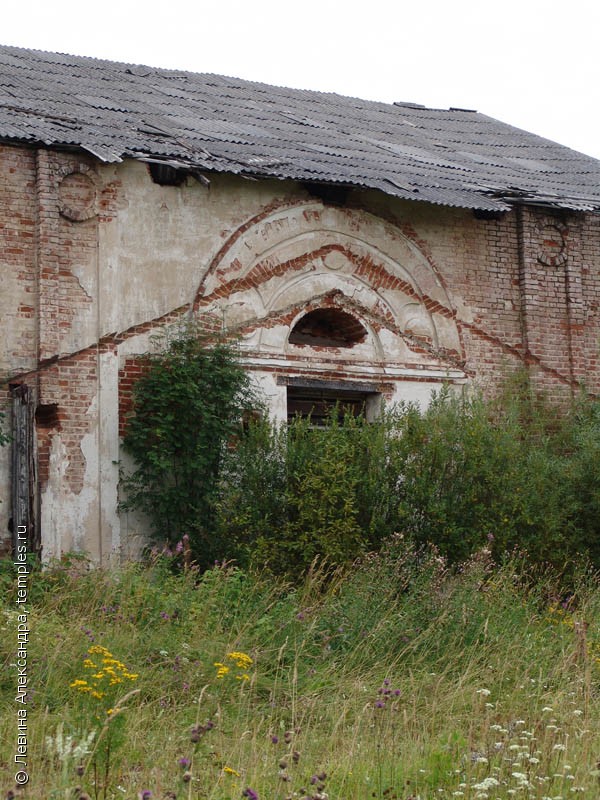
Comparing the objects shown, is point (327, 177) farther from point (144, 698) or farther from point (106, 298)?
point (144, 698)

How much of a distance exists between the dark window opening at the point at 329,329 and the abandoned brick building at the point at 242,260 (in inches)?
0.7

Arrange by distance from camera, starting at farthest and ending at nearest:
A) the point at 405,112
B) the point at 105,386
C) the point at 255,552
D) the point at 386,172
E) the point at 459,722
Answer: the point at 405,112
the point at 386,172
the point at 105,386
the point at 255,552
the point at 459,722

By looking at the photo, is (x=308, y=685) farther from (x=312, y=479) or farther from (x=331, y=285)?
(x=331, y=285)

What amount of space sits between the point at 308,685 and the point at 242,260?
5869 mm

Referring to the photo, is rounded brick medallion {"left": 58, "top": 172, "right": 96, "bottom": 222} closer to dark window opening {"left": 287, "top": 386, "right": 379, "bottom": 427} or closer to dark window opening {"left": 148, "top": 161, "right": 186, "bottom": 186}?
dark window opening {"left": 148, "top": 161, "right": 186, "bottom": 186}

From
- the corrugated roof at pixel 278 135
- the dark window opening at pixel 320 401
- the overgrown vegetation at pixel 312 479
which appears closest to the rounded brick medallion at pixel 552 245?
the corrugated roof at pixel 278 135

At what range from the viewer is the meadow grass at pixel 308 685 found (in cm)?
581

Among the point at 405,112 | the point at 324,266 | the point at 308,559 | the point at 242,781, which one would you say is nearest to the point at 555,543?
the point at 308,559

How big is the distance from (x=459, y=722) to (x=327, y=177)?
694 cm

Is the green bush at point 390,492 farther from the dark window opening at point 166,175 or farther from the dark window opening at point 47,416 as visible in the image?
the dark window opening at point 166,175

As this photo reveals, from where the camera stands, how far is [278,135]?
14047mm

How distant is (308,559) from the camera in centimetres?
1072

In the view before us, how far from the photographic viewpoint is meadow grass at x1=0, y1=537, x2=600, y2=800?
19.1 feet

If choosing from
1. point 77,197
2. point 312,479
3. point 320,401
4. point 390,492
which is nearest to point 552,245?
point 320,401
